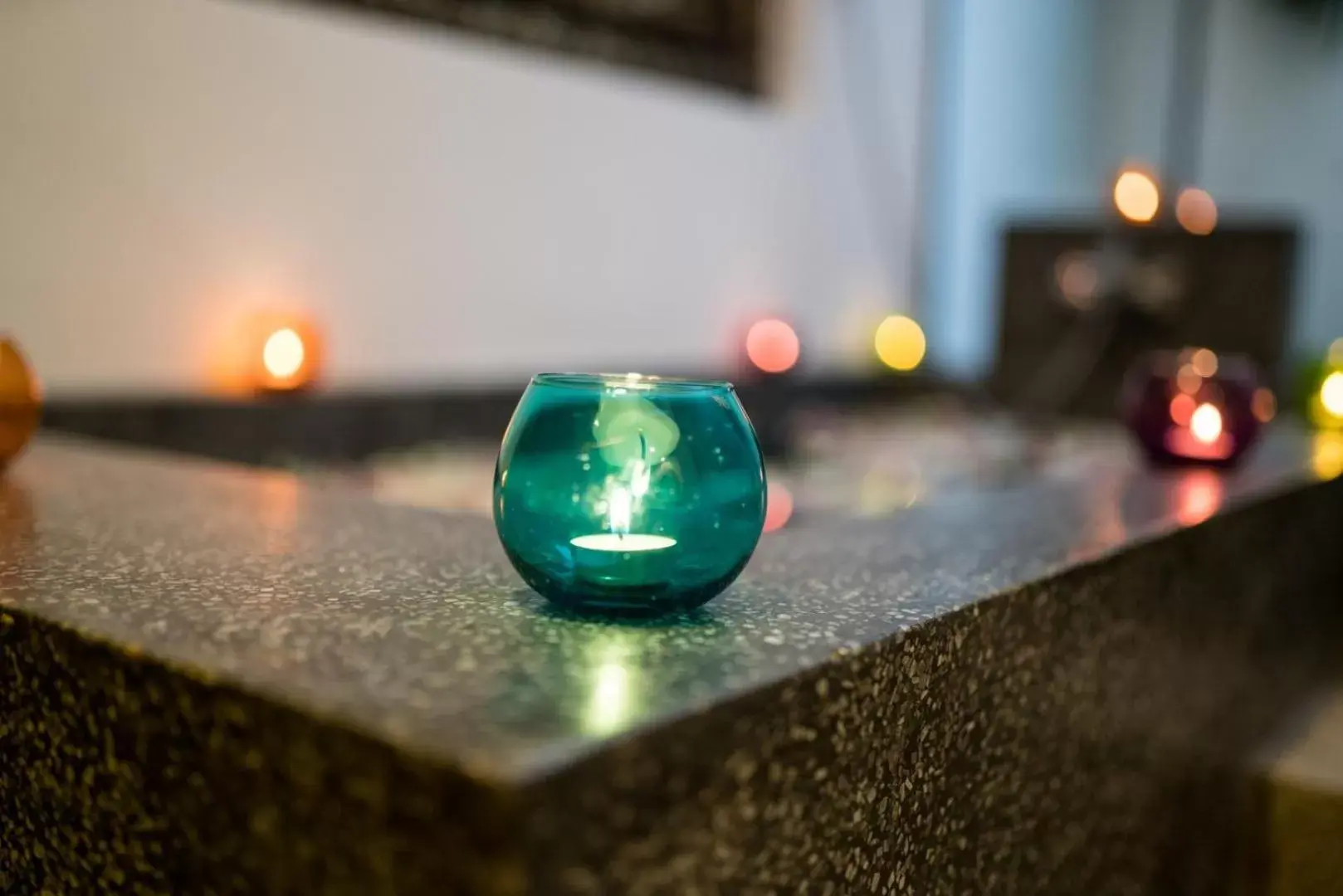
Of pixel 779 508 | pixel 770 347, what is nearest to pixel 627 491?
pixel 779 508

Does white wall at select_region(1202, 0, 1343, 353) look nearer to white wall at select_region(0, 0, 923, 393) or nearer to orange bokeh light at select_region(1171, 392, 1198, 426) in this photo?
white wall at select_region(0, 0, 923, 393)

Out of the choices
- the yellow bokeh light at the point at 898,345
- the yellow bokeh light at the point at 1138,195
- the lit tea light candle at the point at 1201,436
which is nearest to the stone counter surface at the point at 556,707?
the lit tea light candle at the point at 1201,436

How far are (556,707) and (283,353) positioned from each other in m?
1.06

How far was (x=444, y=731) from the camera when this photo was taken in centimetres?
35

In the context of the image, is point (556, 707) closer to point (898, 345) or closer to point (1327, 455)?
point (1327, 455)

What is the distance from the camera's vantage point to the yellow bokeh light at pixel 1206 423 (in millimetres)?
1030

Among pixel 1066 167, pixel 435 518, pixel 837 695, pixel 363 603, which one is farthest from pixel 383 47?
pixel 1066 167

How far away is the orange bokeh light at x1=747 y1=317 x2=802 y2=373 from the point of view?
200cm

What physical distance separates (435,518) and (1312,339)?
2257mm

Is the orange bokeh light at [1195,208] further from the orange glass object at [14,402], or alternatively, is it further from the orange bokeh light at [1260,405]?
the orange glass object at [14,402]

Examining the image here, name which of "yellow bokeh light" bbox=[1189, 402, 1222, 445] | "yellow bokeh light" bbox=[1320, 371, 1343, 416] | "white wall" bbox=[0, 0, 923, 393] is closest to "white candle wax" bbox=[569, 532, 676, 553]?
"yellow bokeh light" bbox=[1189, 402, 1222, 445]

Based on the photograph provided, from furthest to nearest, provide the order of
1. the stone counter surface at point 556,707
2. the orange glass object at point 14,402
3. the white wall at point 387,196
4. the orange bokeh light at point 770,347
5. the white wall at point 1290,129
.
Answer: the white wall at point 1290,129 < the orange bokeh light at point 770,347 < the white wall at point 387,196 < the orange glass object at point 14,402 < the stone counter surface at point 556,707

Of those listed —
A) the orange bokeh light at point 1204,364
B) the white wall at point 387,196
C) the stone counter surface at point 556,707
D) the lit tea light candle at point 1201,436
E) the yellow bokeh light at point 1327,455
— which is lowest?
the stone counter surface at point 556,707

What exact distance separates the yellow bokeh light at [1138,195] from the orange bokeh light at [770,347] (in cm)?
74
